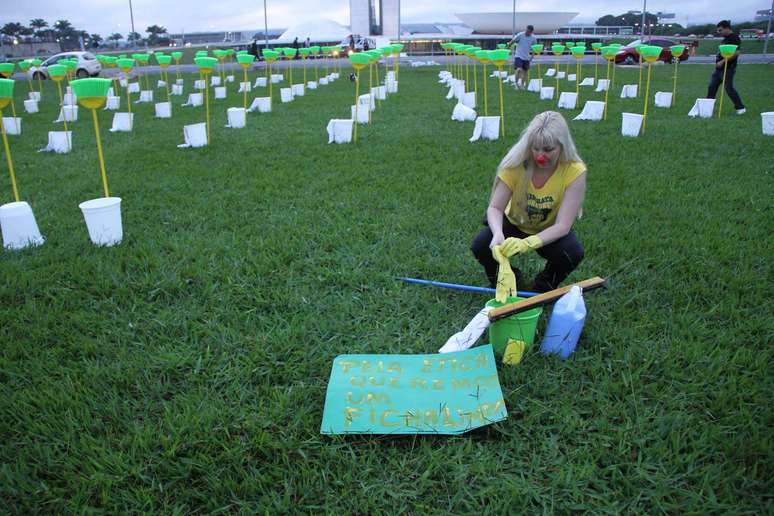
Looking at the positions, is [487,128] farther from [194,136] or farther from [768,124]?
[194,136]

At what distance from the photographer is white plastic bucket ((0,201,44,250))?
3.76 metres

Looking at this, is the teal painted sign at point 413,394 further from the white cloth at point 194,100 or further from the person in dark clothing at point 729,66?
the white cloth at point 194,100

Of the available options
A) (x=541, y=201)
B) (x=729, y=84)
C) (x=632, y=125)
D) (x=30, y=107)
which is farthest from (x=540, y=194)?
(x=30, y=107)

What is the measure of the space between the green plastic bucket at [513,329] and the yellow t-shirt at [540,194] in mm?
573

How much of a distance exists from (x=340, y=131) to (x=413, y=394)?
5981 mm

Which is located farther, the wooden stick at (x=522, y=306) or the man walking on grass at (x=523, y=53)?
the man walking on grass at (x=523, y=53)

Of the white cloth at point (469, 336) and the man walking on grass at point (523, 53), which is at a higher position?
the man walking on grass at point (523, 53)

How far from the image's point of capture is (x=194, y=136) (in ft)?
24.5

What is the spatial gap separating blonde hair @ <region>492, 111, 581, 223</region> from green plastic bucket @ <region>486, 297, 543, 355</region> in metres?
0.70

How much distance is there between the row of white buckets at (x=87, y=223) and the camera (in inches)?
148

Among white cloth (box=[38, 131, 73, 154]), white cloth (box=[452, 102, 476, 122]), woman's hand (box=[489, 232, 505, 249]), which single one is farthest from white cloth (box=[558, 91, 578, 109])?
woman's hand (box=[489, 232, 505, 249])

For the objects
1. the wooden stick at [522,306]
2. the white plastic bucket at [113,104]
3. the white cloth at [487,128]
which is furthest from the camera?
the white plastic bucket at [113,104]

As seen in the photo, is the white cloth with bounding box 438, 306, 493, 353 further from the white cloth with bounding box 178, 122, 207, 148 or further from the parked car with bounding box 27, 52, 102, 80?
the parked car with bounding box 27, 52, 102, 80

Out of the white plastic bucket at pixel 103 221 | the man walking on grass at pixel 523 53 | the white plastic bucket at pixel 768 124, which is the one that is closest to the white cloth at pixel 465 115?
the white plastic bucket at pixel 768 124
